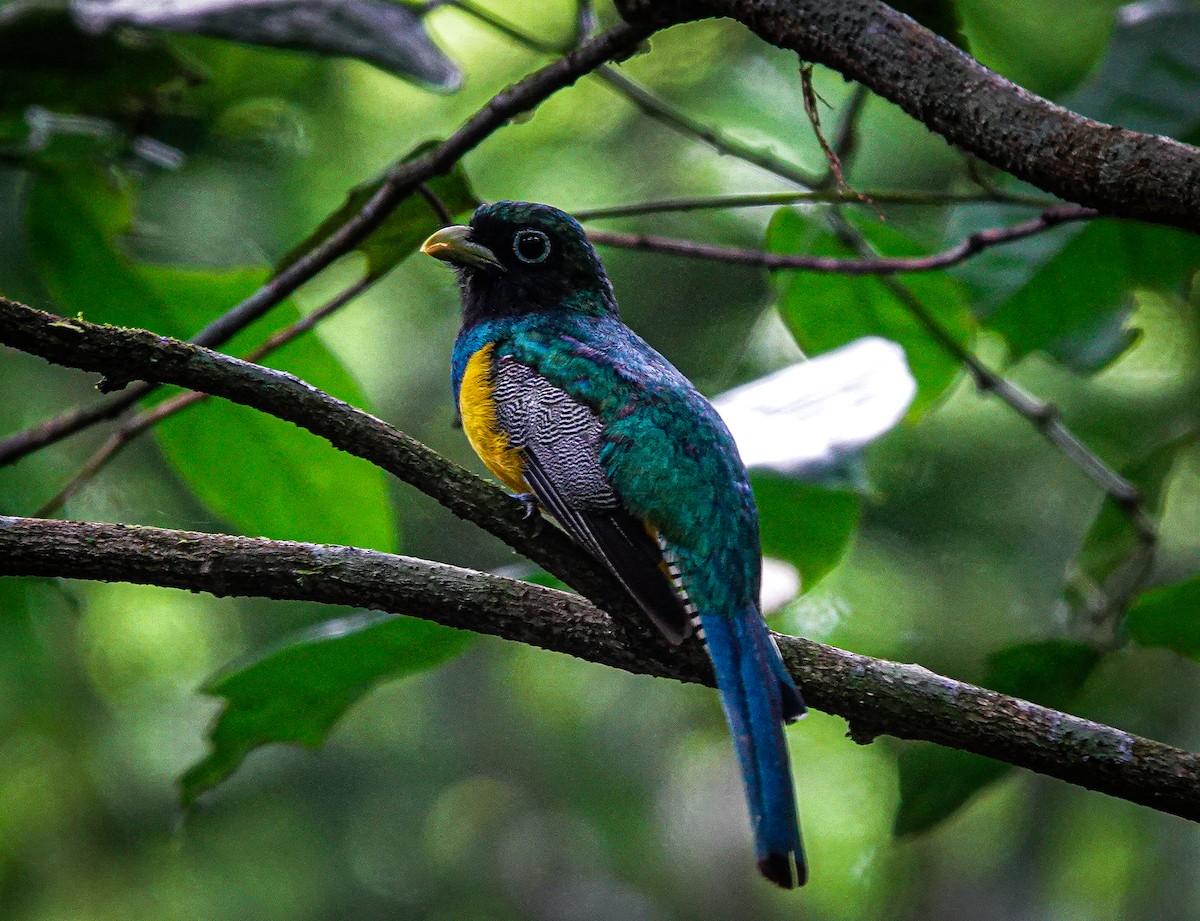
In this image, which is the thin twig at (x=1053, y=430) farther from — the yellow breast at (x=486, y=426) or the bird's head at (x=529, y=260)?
the yellow breast at (x=486, y=426)

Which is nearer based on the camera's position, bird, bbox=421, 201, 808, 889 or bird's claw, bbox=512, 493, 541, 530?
bird, bbox=421, 201, 808, 889

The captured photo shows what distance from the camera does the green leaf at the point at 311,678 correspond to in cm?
252

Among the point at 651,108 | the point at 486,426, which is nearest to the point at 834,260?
the point at 651,108

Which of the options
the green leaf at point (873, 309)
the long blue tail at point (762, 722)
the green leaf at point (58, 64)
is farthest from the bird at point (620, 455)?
the green leaf at point (58, 64)

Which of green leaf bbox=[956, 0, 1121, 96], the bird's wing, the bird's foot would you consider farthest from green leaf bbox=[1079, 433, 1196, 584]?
green leaf bbox=[956, 0, 1121, 96]

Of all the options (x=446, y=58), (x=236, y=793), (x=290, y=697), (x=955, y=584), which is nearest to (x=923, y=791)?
(x=290, y=697)

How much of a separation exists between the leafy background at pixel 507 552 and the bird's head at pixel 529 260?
0.71 feet

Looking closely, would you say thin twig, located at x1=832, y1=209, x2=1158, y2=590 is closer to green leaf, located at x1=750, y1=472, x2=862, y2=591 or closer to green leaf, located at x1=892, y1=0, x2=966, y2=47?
green leaf, located at x1=892, y1=0, x2=966, y2=47

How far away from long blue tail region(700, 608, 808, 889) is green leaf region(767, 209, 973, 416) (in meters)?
1.55

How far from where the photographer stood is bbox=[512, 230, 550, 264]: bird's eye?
132 inches

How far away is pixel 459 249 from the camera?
322 centimetres

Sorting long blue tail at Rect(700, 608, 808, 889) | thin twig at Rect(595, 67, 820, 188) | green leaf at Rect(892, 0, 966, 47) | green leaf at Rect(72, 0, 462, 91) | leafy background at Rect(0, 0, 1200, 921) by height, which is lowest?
leafy background at Rect(0, 0, 1200, 921)

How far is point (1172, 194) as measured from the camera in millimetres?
1783

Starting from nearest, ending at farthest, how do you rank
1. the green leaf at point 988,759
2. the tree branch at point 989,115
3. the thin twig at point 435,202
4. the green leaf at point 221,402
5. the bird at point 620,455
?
1. the tree branch at point 989,115
2. the bird at point 620,455
3. the green leaf at point 988,759
4. the thin twig at point 435,202
5. the green leaf at point 221,402
